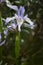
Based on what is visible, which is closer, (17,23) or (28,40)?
(17,23)

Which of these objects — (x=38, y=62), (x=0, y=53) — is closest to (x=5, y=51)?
(x=0, y=53)

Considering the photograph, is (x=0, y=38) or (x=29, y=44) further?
(x=29, y=44)

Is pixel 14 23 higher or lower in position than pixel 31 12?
lower

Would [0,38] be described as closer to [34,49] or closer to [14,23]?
[14,23]

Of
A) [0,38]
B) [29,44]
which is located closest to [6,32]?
[0,38]

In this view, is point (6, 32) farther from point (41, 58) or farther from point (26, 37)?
point (41, 58)

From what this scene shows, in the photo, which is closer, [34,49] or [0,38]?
[0,38]
